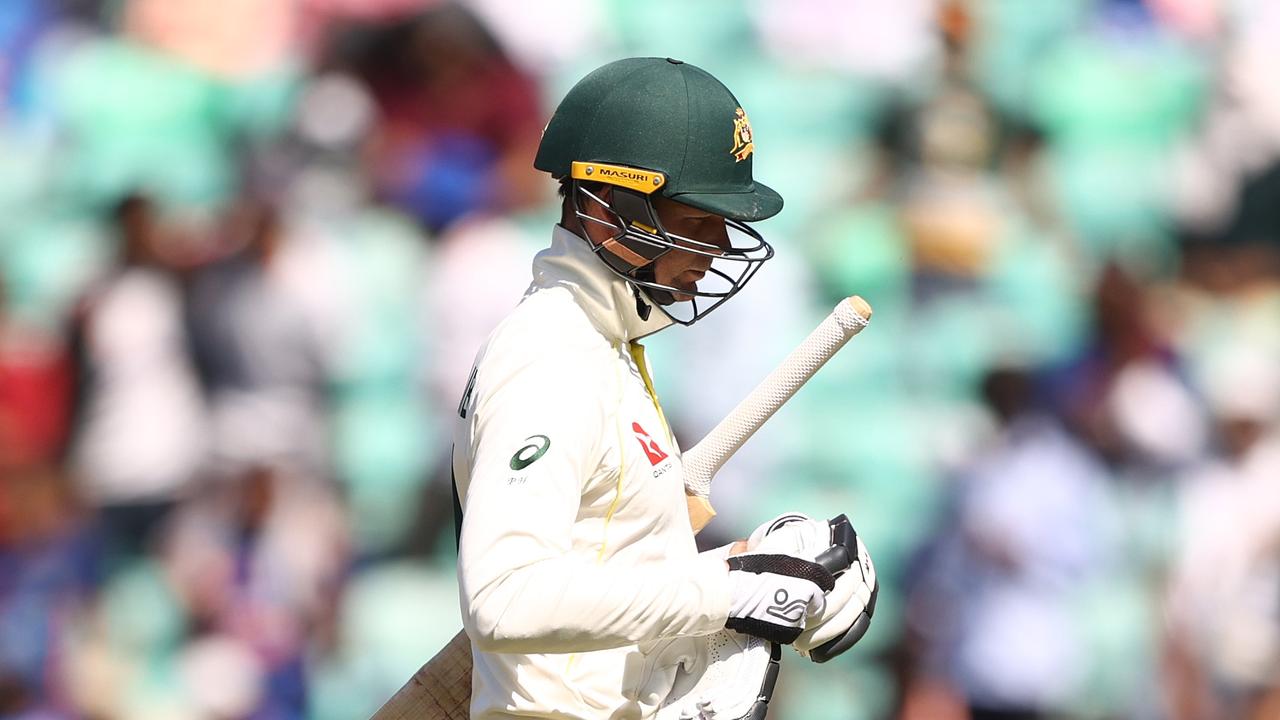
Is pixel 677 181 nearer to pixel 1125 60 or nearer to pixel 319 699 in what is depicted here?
pixel 319 699

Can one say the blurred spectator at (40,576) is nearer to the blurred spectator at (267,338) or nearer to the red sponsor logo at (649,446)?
the blurred spectator at (267,338)

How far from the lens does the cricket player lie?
2424mm

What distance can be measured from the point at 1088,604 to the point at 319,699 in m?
2.59

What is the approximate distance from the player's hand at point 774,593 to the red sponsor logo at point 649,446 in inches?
7.7

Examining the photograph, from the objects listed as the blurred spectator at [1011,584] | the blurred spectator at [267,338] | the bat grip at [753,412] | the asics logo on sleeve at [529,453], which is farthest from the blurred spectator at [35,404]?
the asics logo on sleeve at [529,453]

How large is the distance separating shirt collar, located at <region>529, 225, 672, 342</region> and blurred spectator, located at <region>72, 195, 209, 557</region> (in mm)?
3342

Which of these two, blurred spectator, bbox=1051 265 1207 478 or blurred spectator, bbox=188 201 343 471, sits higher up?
blurred spectator, bbox=188 201 343 471

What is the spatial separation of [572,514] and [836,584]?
0.55 metres

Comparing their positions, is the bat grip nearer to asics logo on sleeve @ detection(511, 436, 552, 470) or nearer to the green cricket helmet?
the green cricket helmet

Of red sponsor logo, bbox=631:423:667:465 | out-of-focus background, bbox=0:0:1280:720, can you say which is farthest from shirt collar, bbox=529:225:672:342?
out-of-focus background, bbox=0:0:1280:720

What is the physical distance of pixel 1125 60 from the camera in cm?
689

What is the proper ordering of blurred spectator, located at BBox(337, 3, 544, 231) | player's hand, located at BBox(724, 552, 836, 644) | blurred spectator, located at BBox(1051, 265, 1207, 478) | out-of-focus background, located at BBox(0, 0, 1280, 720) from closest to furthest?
player's hand, located at BBox(724, 552, 836, 644), out-of-focus background, located at BBox(0, 0, 1280, 720), blurred spectator, located at BBox(1051, 265, 1207, 478), blurred spectator, located at BBox(337, 3, 544, 231)

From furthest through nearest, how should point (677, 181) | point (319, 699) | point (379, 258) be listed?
point (379, 258)
point (319, 699)
point (677, 181)

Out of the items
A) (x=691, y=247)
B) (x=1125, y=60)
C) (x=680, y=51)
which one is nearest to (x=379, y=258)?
(x=680, y=51)
